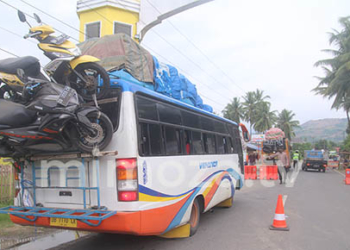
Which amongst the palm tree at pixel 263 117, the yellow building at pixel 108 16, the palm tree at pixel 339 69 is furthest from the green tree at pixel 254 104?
the yellow building at pixel 108 16

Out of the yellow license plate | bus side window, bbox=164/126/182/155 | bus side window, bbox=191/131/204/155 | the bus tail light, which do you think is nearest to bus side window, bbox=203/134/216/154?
bus side window, bbox=191/131/204/155

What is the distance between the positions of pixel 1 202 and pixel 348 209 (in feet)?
34.0

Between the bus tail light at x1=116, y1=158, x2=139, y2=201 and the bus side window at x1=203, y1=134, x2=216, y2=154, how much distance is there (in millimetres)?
3012

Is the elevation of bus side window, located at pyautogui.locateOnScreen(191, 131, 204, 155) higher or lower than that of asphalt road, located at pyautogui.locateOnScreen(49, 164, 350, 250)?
higher

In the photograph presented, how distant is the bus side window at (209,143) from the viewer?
7158 millimetres

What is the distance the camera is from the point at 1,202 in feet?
28.7

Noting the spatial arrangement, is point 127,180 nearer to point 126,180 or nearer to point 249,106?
point 126,180

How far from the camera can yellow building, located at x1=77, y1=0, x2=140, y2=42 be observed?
15477 mm

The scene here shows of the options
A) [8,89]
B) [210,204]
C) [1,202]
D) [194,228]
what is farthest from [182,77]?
[1,202]

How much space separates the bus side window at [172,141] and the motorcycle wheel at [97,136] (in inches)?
49.2

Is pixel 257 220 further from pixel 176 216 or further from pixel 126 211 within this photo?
pixel 126 211

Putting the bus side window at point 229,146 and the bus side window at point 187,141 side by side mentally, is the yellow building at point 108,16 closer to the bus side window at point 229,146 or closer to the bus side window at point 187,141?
the bus side window at point 229,146

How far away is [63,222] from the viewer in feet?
15.0

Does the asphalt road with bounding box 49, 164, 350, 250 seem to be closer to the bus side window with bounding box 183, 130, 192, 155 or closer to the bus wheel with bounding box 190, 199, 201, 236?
the bus wheel with bounding box 190, 199, 201, 236
